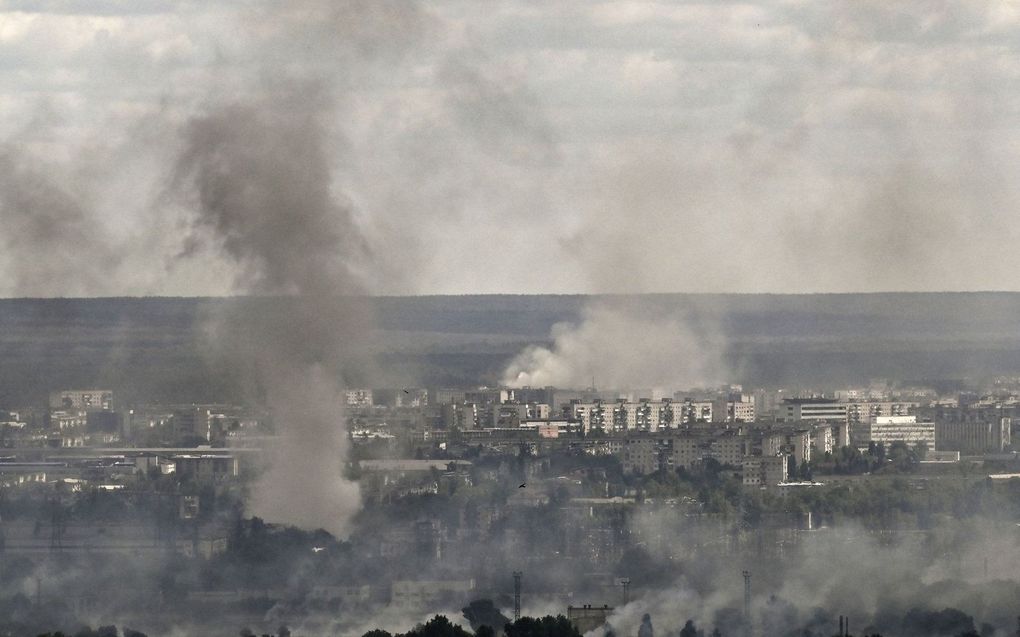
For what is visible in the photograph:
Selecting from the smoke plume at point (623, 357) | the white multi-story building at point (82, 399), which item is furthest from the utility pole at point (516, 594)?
the smoke plume at point (623, 357)

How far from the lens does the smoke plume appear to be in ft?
323

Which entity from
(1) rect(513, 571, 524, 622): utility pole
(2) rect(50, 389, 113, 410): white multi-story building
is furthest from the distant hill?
(1) rect(513, 571, 524, 622): utility pole

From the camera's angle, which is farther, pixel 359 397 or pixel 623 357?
pixel 623 357

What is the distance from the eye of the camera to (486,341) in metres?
131

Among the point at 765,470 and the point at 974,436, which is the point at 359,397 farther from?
the point at 765,470

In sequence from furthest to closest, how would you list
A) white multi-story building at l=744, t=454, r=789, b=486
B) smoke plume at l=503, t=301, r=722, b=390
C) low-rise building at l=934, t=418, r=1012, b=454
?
smoke plume at l=503, t=301, r=722, b=390, low-rise building at l=934, t=418, r=1012, b=454, white multi-story building at l=744, t=454, r=789, b=486

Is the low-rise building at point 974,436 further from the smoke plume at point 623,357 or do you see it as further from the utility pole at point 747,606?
the utility pole at point 747,606

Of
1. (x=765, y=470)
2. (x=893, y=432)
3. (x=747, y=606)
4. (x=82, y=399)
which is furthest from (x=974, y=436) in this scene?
(x=747, y=606)

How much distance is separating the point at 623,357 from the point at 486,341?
3082 cm

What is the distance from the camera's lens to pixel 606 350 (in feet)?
342

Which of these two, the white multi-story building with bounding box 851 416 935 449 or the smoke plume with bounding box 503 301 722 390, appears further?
the smoke plume with bounding box 503 301 722 390

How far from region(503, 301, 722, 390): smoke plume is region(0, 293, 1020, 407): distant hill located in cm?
100

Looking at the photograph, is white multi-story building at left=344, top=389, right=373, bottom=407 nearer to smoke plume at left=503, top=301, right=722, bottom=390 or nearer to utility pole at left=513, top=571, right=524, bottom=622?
smoke plume at left=503, top=301, right=722, bottom=390

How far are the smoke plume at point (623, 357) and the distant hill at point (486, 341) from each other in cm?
100
